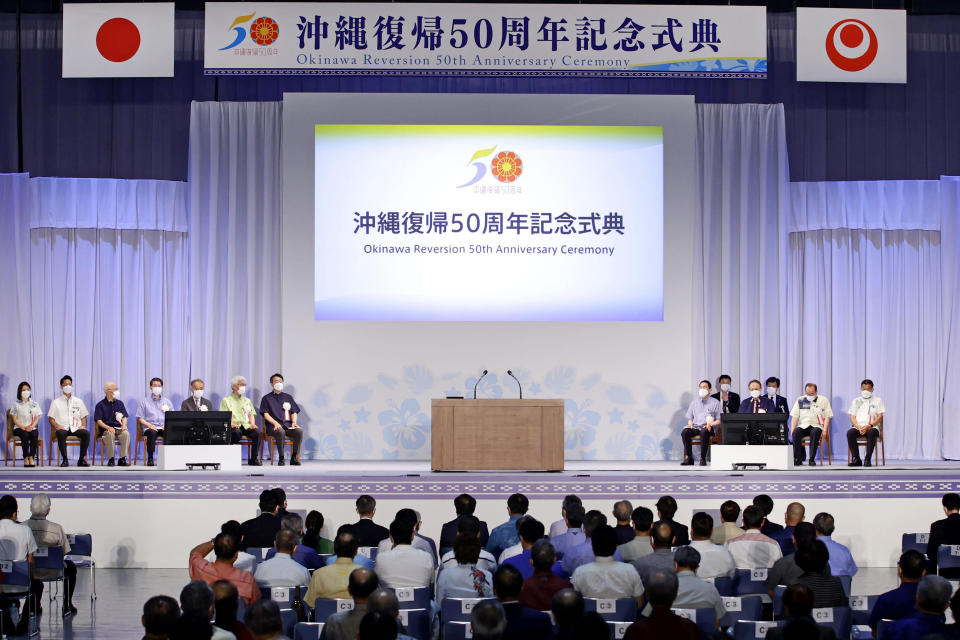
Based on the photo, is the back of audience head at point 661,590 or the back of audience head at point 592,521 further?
the back of audience head at point 592,521

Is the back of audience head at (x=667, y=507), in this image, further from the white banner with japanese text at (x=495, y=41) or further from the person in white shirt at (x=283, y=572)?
the white banner with japanese text at (x=495, y=41)

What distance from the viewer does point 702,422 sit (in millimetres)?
11375

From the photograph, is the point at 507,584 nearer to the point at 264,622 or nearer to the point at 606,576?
the point at 606,576

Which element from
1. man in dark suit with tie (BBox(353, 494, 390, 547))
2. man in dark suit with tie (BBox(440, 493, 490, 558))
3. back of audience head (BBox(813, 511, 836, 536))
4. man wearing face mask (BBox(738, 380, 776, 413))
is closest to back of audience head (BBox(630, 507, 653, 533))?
back of audience head (BBox(813, 511, 836, 536))

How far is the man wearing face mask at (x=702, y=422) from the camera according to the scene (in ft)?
36.5

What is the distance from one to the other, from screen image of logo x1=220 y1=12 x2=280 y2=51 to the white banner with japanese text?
14 mm

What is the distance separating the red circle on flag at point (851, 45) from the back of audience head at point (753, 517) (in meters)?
6.74

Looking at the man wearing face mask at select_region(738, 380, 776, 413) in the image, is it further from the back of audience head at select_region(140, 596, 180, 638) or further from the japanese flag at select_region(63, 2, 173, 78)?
the back of audience head at select_region(140, 596, 180, 638)

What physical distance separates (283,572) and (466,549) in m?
0.90

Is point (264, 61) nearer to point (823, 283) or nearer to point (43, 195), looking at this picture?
point (43, 195)

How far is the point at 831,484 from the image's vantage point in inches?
369

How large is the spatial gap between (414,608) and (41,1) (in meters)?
9.69

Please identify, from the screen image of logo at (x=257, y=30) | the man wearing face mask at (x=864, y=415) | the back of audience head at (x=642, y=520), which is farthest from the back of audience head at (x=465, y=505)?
the screen image of logo at (x=257, y=30)

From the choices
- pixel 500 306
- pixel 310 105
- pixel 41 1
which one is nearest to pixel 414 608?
pixel 500 306
